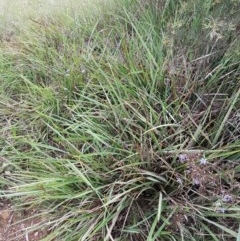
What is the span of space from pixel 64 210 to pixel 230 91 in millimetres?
912

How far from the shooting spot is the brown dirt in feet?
5.15

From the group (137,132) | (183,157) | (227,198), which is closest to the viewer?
(227,198)

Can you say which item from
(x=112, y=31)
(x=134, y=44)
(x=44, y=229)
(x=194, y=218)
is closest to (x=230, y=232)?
(x=194, y=218)

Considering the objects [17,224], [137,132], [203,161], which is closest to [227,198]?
[203,161]

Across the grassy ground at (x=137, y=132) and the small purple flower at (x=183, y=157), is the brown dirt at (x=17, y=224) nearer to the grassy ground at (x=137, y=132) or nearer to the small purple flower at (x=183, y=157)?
the grassy ground at (x=137, y=132)

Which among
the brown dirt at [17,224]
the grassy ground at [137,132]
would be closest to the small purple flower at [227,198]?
the grassy ground at [137,132]

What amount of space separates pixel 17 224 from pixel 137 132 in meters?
0.69

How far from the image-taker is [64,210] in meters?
1.54

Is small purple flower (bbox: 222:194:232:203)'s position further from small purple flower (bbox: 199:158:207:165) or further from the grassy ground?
small purple flower (bbox: 199:158:207:165)

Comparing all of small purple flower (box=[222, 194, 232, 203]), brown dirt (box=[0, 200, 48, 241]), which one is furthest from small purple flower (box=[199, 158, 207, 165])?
brown dirt (box=[0, 200, 48, 241])

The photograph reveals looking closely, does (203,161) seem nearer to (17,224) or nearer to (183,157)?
(183,157)

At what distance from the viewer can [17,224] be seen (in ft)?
5.50

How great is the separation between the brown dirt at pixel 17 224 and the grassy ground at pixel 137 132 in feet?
0.15

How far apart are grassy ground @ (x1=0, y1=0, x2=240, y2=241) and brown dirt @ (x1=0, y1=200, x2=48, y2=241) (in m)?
0.05
